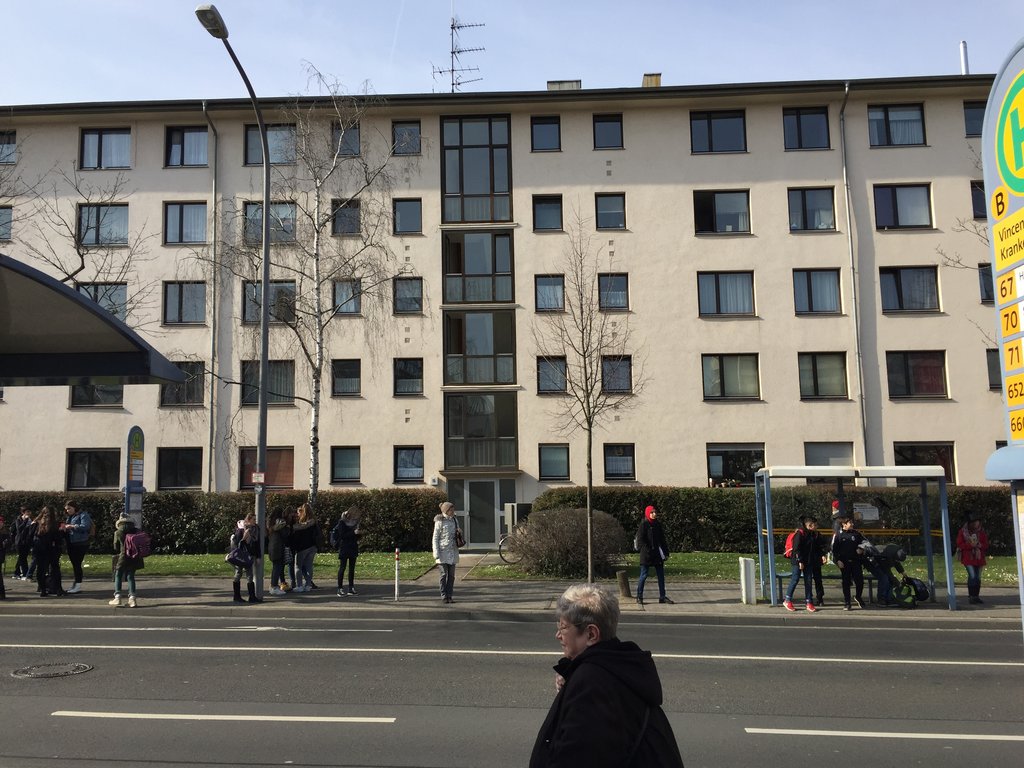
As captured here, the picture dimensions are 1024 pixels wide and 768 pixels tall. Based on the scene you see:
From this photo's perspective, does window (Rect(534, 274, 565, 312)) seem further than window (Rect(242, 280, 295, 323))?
Yes

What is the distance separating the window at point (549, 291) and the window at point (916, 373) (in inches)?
440

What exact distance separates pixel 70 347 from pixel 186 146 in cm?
2448

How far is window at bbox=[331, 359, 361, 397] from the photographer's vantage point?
93.9 ft

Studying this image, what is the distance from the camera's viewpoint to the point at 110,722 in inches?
268

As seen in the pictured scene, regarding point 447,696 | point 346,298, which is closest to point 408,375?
point 346,298

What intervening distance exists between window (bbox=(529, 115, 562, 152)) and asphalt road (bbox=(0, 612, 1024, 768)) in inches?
830

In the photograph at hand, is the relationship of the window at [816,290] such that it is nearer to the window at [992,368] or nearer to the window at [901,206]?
the window at [901,206]

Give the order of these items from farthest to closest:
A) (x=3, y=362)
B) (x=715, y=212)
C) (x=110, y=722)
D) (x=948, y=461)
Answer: (x=715, y=212) → (x=948, y=461) → (x=3, y=362) → (x=110, y=722)

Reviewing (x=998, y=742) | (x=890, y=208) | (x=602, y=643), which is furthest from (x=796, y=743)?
(x=890, y=208)

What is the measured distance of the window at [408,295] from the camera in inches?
1136

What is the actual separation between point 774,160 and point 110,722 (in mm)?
27522

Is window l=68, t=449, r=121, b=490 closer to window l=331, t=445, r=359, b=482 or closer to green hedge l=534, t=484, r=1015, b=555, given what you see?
window l=331, t=445, r=359, b=482

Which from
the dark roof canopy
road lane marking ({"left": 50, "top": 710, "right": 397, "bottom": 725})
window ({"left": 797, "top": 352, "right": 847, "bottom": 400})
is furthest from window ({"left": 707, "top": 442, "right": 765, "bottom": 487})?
road lane marking ({"left": 50, "top": 710, "right": 397, "bottom": 725})

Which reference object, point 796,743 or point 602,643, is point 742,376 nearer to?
point 796,743
